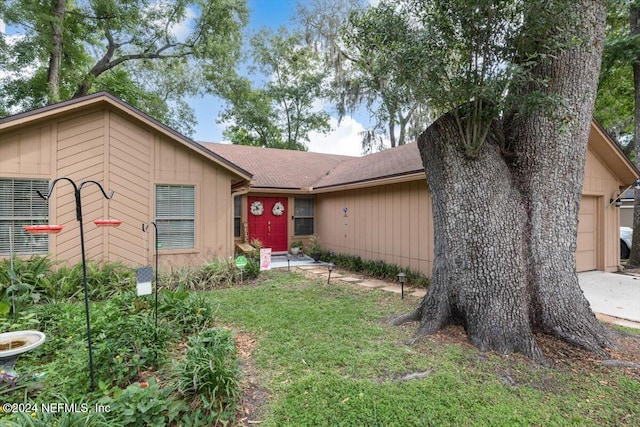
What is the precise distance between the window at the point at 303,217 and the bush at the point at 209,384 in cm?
866

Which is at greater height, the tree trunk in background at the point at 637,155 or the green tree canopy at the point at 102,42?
the green tree canopy at the point at 102,42

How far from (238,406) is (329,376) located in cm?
86

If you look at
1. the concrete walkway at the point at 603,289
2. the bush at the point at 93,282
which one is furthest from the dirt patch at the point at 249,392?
the concrete walkway at the point at 603,289

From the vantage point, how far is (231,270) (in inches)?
277

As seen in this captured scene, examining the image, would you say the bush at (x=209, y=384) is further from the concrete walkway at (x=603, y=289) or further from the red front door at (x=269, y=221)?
the red front door at (x=269, y=221)

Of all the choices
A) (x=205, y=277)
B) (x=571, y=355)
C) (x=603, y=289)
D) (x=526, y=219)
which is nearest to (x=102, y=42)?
(x=205, y=277)

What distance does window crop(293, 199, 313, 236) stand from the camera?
11.6m

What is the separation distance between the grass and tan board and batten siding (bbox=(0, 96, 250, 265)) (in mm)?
3685

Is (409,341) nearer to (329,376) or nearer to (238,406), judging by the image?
(329,376)

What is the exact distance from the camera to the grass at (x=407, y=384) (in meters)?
2.41

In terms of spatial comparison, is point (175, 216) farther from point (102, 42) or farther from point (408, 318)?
point (102, 42)

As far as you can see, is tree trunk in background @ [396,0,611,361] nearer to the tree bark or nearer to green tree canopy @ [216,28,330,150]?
the tree bark

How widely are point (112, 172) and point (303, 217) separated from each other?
21.5 feet

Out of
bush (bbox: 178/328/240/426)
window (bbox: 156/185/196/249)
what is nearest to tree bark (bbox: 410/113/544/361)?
bush (bbox: 178/328/240/426)
